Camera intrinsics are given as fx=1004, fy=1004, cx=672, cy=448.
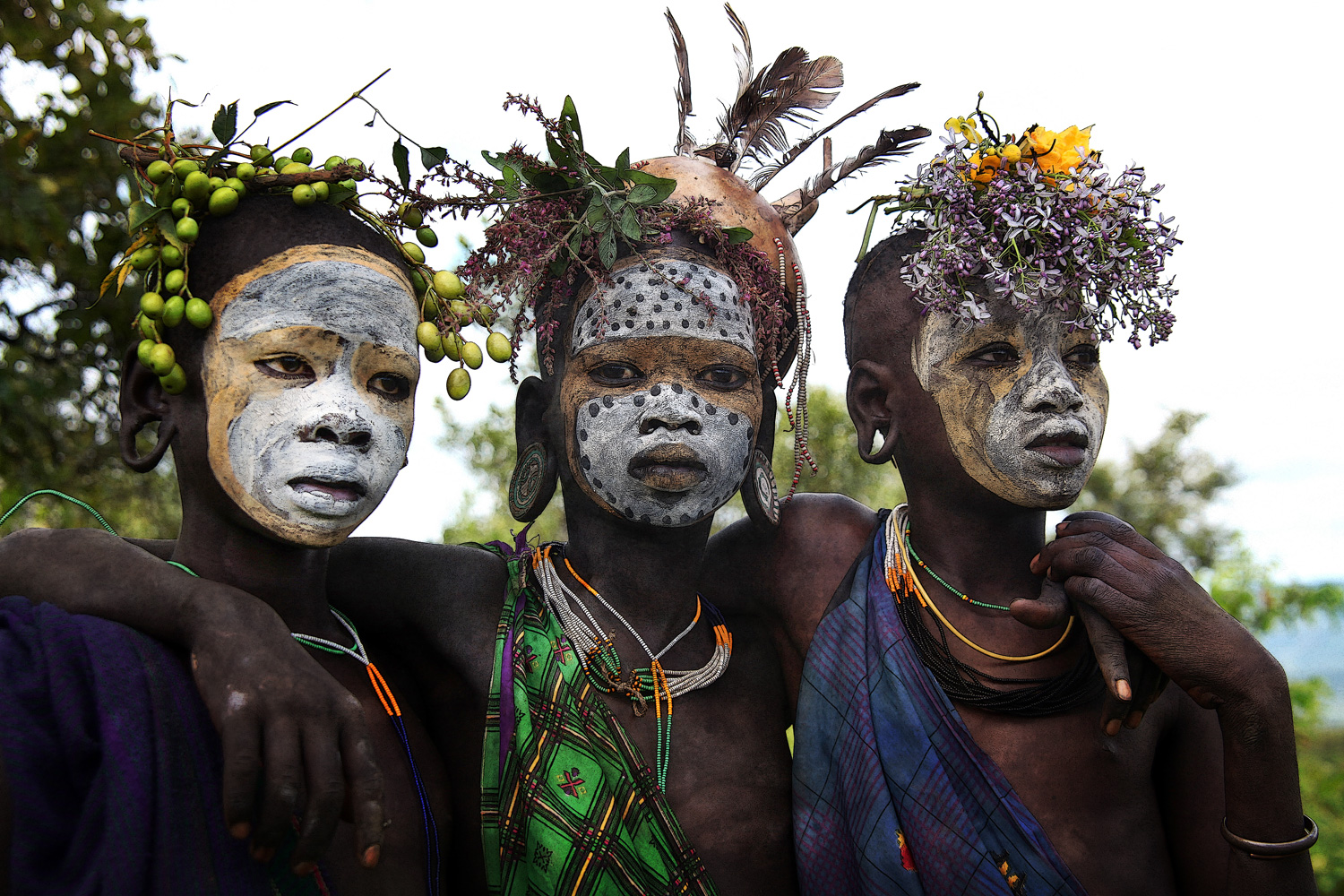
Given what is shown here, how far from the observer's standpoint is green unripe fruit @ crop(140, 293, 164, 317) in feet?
7.57

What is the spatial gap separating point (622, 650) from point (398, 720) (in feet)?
2.13

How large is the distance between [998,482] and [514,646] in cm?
141

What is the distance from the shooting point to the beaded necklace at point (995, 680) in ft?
8.88

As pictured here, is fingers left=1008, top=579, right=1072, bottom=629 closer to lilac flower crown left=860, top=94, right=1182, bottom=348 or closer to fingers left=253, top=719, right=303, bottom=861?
lilac flower crown left=860, top=94, right=1182, bottom=348

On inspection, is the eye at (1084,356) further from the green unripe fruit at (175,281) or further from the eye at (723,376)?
the green unripe fruit at (175,281)

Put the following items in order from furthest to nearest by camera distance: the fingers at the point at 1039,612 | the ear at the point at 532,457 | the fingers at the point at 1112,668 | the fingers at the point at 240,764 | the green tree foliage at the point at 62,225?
the green tree foliage at the point at 62,225 < the ear at the point at 532,457 < the fingers at the point at 1039,612 < the fingers at the point at 1112,668 < the fingers at the point at 240,764

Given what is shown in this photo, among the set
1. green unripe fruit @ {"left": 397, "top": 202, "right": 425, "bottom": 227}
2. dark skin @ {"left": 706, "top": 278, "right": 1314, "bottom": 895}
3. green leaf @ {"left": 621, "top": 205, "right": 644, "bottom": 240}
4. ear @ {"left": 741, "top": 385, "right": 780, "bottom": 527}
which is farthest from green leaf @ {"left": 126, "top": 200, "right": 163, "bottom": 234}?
dark skin @ {"left": 706, "top": 278, "right": 1314, "bottom": 895}

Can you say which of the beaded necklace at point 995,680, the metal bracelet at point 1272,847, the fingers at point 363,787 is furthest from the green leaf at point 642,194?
the metal bracelet at point 1272,847

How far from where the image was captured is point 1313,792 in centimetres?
866

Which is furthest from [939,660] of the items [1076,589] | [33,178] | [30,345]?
[30,345]

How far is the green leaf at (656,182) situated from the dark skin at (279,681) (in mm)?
1235

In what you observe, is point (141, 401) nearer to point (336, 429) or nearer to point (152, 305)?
point (152, 305)

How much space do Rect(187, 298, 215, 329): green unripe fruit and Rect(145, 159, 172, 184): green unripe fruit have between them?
31cm

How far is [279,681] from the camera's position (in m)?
1.97
